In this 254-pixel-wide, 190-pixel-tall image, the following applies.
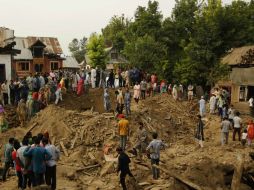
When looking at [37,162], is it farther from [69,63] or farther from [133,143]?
[69,63]

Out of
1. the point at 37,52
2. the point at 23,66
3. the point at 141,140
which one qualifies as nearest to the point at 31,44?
the point at 37,52

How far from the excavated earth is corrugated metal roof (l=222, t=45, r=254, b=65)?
8.45 metres

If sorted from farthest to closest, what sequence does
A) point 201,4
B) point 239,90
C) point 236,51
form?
point 201,4 → point 236,51 → point 239,90

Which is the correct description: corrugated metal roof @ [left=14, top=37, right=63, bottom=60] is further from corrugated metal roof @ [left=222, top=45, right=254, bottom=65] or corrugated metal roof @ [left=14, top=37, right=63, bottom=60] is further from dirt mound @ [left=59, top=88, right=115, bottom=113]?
dirt mound @ [left=59, top=88, right=115, bottom=113]

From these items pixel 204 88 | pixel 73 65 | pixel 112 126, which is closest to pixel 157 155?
pixel 112 126

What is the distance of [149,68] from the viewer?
45.9 m

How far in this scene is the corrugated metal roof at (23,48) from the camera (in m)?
50.6

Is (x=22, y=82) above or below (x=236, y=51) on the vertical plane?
below

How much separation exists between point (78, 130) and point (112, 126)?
1983 mm

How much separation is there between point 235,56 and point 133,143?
18746 millimetres

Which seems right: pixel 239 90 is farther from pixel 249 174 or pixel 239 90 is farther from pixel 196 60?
pixel 249 174

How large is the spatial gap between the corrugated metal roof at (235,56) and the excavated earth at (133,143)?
8.45m

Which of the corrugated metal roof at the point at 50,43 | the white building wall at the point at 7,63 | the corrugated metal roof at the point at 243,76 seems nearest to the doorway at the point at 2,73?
the white building wall at the point at 7,63

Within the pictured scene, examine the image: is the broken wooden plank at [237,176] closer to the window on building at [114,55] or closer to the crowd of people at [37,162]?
the crowd of people at [37,162]
